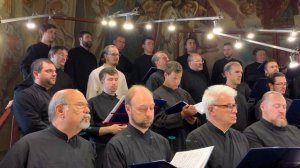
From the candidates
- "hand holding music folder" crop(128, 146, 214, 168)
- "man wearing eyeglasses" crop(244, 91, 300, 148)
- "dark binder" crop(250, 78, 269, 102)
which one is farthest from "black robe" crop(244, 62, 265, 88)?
"hand holding music folder" crop(128, 146, 214, 168)

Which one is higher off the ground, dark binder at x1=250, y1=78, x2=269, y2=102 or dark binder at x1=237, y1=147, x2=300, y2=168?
dark binder at x1=250, y1=78, x2=269, y2=102

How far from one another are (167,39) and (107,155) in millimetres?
7545

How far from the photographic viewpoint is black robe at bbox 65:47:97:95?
321 inches

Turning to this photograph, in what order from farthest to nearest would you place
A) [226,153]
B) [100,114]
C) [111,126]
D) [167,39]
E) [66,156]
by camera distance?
[167,39], [100,114], [111,126], [226,153], [66,156]

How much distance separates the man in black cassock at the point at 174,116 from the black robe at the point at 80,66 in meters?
2.22

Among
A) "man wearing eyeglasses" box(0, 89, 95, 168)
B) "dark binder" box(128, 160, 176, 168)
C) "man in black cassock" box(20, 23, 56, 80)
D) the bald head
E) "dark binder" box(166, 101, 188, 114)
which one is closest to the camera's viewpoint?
"dark binder" box(128, 160, 176, 168)

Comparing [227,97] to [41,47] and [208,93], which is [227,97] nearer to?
[208,93]

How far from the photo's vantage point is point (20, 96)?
511 centimetres

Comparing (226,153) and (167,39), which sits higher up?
(167,39)

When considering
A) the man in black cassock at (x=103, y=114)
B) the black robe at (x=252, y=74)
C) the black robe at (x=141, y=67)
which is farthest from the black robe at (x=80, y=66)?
the black robe at (x=252, y=74)

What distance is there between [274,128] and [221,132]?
1018 mm

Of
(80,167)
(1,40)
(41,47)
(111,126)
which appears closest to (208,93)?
(111,126)

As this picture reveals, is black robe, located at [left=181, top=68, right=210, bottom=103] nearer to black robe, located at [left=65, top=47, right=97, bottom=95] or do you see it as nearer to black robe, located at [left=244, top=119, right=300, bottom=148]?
black robe, located at [left=65, top=47, right=97, bottom=95]

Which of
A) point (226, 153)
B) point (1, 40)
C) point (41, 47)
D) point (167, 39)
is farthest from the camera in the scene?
point (167, 39)
